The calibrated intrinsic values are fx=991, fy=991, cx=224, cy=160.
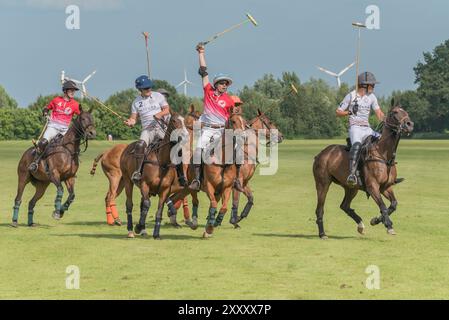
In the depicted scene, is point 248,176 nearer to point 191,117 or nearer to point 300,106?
point 191,117

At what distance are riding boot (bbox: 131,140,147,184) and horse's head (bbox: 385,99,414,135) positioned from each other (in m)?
4.81

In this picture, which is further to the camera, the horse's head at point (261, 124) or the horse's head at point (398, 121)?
the horse's head at point (261, 124)

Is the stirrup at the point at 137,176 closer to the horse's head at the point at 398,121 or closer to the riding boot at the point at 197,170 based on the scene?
the riding boot at the point at 197,170

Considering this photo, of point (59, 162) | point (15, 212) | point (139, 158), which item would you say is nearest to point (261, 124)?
point (59, 162)

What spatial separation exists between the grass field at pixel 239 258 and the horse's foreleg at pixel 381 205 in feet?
1.02

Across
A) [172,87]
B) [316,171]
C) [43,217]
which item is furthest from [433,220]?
[172,87]

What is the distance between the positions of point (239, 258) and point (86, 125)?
6742 millimetres

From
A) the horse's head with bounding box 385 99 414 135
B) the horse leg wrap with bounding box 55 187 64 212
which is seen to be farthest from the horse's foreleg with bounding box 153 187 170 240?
the horse's head with bounding box 385 99 414 135

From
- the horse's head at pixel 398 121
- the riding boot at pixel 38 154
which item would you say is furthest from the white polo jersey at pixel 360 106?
the riding boot at pixel 38 154

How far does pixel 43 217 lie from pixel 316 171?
789cm

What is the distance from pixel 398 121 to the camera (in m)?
19.2

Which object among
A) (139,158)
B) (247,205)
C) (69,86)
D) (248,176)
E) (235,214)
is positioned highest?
(69,86)

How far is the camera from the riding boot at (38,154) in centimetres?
2250
